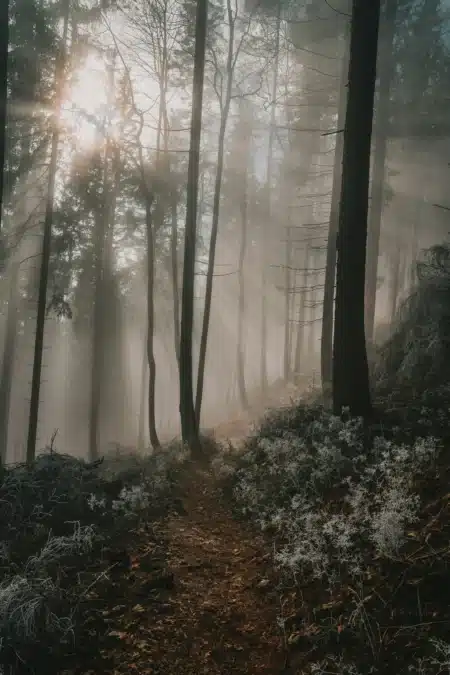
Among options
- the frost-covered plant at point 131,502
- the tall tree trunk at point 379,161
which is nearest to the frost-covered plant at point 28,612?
the frost-covered plant at point 131,502

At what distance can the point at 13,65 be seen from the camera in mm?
13461

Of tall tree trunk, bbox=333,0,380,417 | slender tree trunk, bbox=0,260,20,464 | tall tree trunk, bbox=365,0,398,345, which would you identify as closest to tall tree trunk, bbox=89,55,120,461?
slender tree trunk, bbox=0,260,20,464

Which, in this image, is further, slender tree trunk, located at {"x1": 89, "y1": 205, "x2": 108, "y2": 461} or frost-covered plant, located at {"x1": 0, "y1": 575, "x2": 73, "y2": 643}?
slender tree trunk, located at {"x1": 89, "y1": 205, "x2": 108, "y2": 461}

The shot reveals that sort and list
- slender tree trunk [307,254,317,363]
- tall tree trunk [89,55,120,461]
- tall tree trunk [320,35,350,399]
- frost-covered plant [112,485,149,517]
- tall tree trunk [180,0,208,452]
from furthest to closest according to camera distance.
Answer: slender tree trunk [307,254,317,363], tall tree trunk [89,55,120,461], tall tree trunk [320,35,350,399], tall tree trunk [180,0,208,452], frost-covered plant [112,485,149,517]

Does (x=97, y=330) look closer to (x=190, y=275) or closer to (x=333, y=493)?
(x=190, y=275)

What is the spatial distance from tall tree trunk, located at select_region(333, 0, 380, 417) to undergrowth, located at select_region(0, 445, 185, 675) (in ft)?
12.0

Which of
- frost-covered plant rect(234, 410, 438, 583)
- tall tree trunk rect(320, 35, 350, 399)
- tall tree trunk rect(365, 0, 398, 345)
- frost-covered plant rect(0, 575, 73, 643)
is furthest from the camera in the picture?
tall tree trunk rect(365, 0, 398, 345)

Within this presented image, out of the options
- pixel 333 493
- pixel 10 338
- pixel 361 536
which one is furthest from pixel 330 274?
pixel 10 338

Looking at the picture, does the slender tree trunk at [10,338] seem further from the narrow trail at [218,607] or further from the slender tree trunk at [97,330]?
the narrow trail at [218,607]

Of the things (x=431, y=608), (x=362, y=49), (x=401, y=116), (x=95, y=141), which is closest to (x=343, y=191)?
(x=362, y=49)

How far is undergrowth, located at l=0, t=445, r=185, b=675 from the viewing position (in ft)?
13.4

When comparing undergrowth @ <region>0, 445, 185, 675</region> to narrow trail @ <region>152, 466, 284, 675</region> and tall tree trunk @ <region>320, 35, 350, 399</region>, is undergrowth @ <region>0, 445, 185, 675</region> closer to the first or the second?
narrow trail @ <region>152, 466, 284, 675</region>

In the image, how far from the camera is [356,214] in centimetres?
779

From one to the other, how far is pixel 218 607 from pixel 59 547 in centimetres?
191
